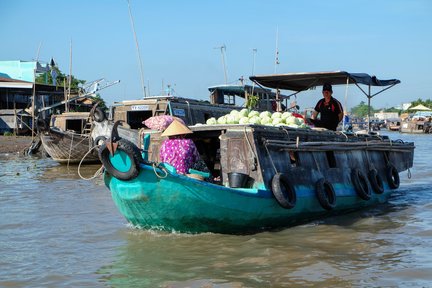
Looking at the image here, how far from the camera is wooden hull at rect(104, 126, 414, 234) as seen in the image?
6.24 meters

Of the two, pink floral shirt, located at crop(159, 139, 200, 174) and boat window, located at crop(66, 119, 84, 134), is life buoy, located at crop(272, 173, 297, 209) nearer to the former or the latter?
pink floral shirt, located at crop(159, 139, 200, 174)

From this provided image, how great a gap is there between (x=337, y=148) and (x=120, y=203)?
11.9ft

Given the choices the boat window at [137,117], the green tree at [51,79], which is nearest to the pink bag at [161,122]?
the boat window at [137,117]

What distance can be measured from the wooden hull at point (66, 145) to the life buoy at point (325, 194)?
1168 centimetres

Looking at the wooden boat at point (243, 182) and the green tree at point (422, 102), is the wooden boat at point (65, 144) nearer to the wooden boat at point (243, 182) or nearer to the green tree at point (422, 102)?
the wooden boat at point (243, 182)

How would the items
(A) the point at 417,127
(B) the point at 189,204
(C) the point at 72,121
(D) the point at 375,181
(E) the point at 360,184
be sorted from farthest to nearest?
(A) the point at 417,127
(C) the point at 72,121
(D) the point at 375,181
(E) the point at 360,184
(B) the point at 189,204

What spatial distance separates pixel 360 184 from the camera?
8914 mm

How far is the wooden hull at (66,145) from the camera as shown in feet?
60.1

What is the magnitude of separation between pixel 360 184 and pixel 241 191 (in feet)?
10.6

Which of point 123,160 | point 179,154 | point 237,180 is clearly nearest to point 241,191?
point 237,180

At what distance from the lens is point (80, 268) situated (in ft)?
18.6

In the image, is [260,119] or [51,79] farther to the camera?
[51,79]

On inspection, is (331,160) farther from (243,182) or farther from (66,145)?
(66,145)

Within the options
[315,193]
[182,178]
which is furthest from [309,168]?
[182,178]
